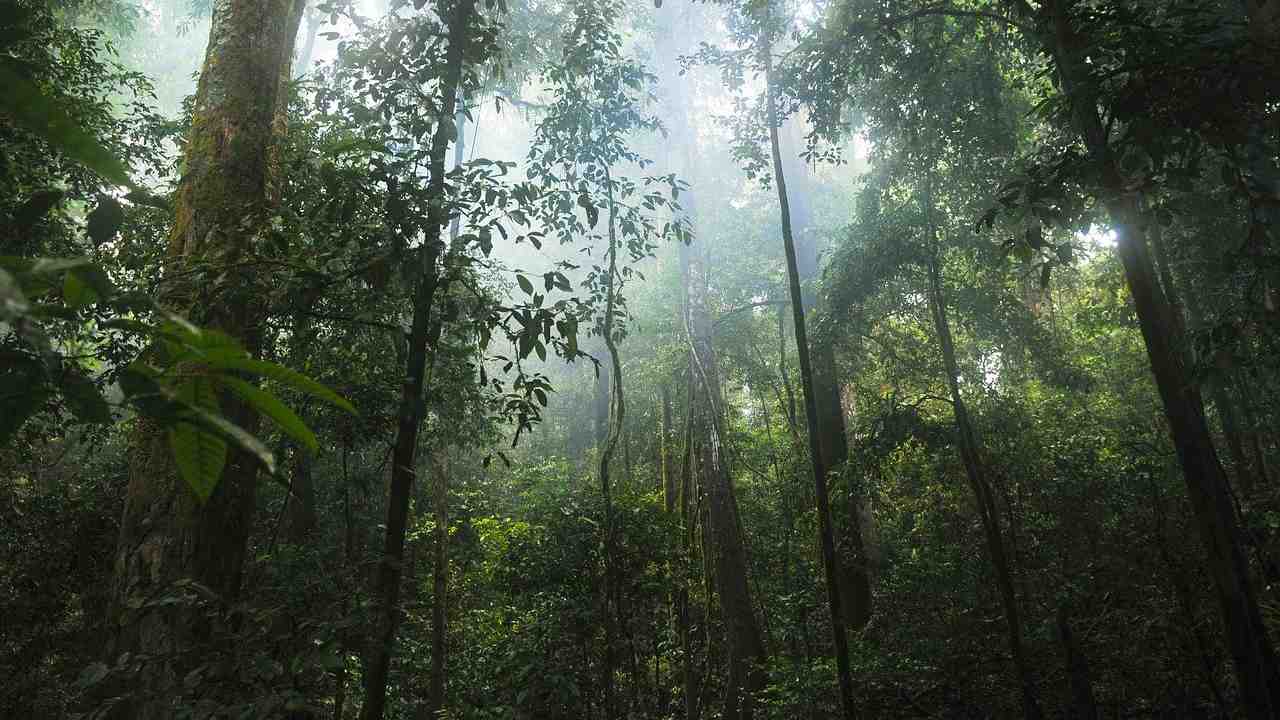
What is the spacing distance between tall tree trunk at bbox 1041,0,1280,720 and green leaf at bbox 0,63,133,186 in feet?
10.2

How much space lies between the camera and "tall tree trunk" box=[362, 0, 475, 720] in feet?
7.83

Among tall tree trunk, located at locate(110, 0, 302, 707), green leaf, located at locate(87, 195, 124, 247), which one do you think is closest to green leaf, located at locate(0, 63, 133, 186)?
green leaf, located at locate(87, 195, 124, 247)

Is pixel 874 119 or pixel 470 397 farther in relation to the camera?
pixel 874 119

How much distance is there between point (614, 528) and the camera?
20.0 feet

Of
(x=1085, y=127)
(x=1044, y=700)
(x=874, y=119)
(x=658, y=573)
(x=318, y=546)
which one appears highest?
(x=874, y=119)

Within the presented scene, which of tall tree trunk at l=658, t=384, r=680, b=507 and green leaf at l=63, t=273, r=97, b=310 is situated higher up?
tall tree trunk at l=658, t=384, r=680, b=507

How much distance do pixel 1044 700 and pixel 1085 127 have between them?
5698mm

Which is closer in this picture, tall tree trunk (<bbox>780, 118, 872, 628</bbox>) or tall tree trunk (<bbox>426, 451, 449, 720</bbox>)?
tall tree trunk (<bbox>426, 451, 449, 720</bbox>)

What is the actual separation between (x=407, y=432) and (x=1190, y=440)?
3.05 metres

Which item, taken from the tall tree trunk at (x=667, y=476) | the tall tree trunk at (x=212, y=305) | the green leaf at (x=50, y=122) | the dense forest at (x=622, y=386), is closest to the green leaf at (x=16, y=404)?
the dense forest at (x=622, y=386)

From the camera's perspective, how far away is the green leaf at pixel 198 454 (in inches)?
25.3

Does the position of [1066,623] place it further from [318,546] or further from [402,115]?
[318,546]

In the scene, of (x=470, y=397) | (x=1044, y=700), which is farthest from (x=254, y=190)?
(x=1044, y=700)

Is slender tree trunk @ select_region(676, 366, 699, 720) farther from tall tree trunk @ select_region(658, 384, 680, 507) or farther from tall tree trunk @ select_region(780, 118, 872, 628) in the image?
tall tree trunk @ select_region(780, 118, 872, 628)
